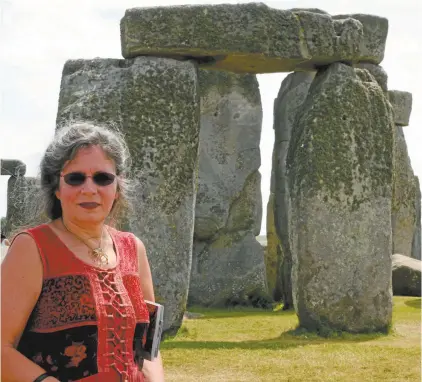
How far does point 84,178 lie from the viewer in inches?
110

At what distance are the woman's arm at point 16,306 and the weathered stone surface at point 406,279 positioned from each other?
11.3 metres

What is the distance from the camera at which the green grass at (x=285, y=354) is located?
639cm

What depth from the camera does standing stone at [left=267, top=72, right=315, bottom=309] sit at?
13102 mm

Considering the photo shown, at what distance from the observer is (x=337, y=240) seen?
27.8 feet

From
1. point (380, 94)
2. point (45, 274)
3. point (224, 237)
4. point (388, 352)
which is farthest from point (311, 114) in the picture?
point (45, 274)

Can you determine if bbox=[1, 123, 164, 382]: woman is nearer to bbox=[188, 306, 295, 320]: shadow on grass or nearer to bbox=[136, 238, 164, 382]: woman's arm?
bbox=[136, 238, 164, 382]: woman's arm

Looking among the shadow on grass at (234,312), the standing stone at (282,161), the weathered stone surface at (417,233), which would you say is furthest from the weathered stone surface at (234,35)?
the weathered stone surface at (417,233)

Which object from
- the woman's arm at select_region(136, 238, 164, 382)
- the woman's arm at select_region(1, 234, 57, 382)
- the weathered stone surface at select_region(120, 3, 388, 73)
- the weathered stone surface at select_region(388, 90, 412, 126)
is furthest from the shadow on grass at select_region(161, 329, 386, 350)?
the weathered stone surface at select_region(388, 90, 412, 126)

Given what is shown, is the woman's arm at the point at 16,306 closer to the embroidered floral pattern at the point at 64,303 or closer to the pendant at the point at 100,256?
the embroidered floral pattern at the point at 64,303

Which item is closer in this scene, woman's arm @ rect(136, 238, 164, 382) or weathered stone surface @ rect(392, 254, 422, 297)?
woman's arm @ rect(136, 238, 164, 382)

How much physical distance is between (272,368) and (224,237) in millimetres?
6818

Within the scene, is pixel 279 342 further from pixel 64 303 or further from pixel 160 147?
pixel 64 303

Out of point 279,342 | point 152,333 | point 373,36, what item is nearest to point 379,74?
point 373,36

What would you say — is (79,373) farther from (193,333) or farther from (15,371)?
(193,333)
